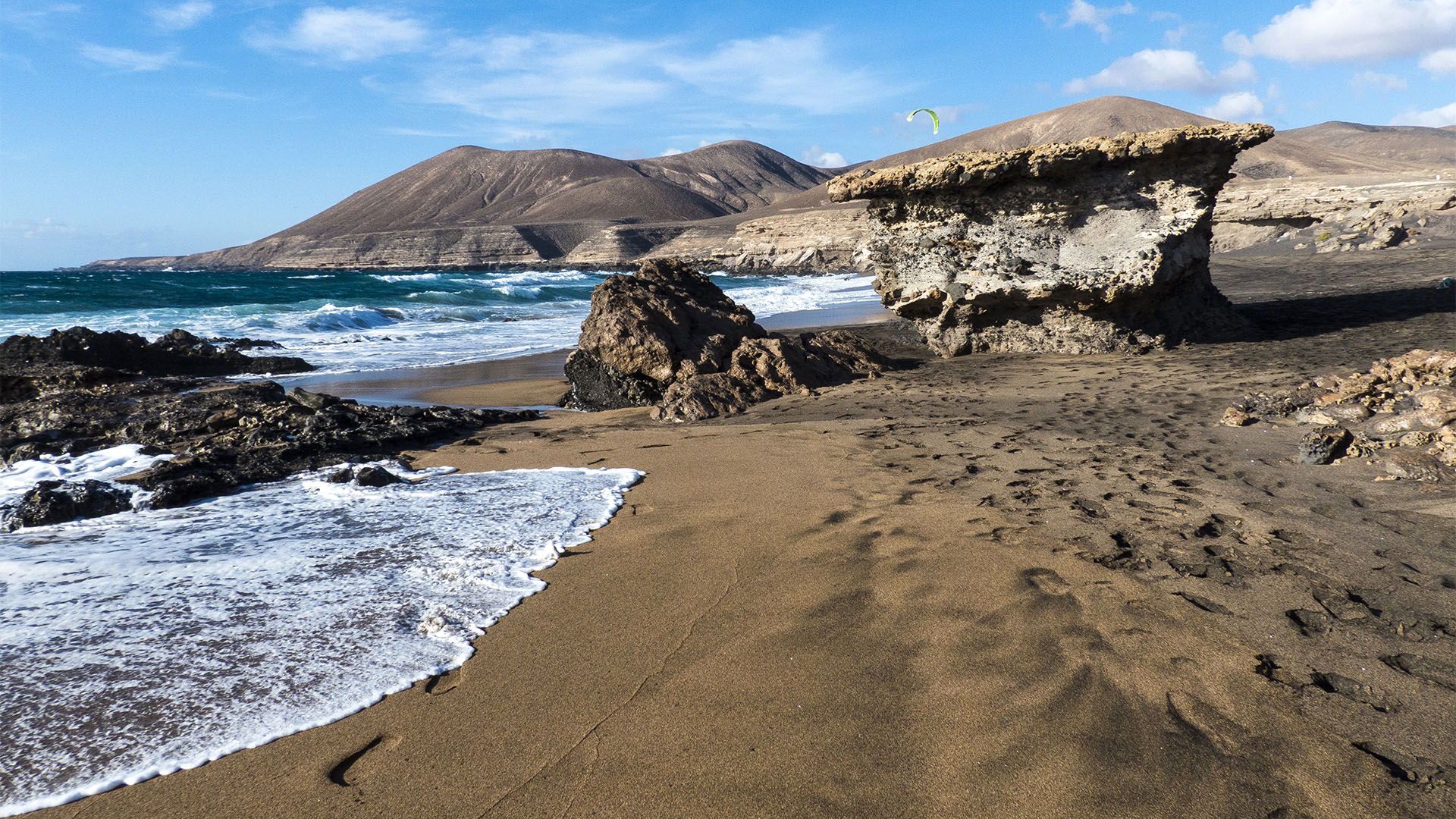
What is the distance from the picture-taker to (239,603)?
9.18 feet

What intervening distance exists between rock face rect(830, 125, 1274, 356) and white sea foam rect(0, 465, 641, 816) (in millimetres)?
5749

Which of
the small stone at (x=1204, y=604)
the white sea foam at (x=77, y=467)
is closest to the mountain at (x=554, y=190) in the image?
the white sea foam at (x=77, y=467)

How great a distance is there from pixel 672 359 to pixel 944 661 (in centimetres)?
519

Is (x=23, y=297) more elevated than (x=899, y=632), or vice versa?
(x=23, y=297)

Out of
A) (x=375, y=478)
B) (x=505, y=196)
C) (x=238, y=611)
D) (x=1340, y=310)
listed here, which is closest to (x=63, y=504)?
(x=375, y=478)

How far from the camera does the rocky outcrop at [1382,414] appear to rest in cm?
368

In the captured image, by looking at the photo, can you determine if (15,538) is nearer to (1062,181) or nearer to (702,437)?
(702,437)

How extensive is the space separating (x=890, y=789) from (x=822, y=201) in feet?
284

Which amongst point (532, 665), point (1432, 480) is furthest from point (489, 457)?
point (1432, 480)

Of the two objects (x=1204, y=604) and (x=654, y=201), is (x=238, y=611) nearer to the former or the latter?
(x=1204, y=604)

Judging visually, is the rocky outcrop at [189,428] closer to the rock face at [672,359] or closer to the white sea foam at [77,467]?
the white sea foam at [77,467]

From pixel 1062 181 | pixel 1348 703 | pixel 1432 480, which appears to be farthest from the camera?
pixel 1062 181

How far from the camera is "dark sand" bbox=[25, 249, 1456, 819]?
1753 mm

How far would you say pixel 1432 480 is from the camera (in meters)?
3.45
